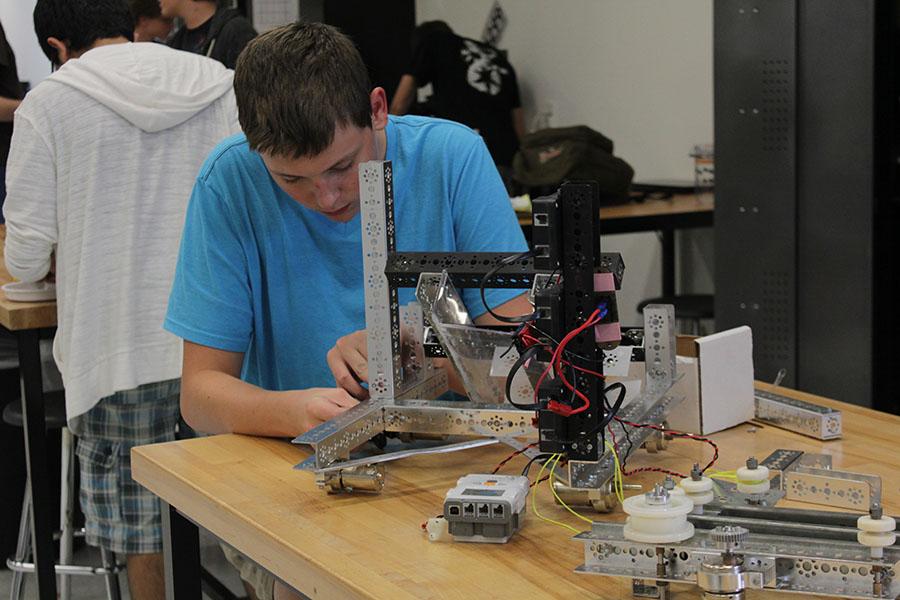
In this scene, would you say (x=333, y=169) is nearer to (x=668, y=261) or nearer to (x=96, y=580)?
(x=96, y=580)

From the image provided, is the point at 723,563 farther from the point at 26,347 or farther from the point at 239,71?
the point at 26,347

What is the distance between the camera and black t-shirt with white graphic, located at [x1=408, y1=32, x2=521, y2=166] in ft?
19.6

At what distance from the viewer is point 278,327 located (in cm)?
189

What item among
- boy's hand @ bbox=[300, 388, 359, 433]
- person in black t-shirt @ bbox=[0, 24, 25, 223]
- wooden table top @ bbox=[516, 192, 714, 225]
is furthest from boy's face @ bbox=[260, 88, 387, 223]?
person in black t-shirt @ bbox=[0, 24, 25, 223]

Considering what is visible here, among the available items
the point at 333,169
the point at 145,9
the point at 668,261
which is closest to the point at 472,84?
the point at 668,261

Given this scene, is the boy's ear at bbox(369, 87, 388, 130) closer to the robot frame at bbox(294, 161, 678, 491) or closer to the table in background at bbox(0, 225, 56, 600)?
the robot frame at bbox(294, 161, 678, 491)

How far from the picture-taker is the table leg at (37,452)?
2789 millimetres

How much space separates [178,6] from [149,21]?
Answer: 12cm

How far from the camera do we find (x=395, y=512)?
1.41 meters

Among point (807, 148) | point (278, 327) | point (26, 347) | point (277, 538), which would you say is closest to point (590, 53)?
point (807, 148)

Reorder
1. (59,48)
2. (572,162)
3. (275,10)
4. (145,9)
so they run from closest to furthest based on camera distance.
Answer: (59,48) → (145,9) → (572,162) → (275,10)

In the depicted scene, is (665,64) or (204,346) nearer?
(204,346)

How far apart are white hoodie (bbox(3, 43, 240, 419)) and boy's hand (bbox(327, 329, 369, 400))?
121 centimetres

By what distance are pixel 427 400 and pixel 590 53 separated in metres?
4.69
